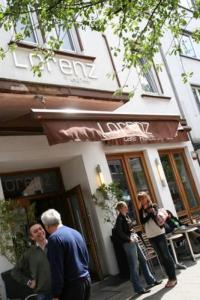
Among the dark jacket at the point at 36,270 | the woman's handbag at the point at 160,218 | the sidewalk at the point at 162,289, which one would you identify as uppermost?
the woman's handbag at the point at 160,218

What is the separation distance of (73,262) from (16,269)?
1.57m

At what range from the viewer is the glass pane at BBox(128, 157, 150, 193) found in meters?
12.1

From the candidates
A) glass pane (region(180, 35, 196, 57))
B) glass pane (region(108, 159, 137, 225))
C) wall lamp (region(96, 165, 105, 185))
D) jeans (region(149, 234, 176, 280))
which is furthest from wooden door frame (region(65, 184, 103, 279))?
glass pane (region(180, 35, 196, 57))

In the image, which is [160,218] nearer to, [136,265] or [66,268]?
[136,265]

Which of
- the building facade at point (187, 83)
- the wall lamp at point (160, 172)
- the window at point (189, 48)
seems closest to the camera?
the wall lamp at point (160, 172)

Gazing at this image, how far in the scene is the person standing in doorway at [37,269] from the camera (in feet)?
18.2

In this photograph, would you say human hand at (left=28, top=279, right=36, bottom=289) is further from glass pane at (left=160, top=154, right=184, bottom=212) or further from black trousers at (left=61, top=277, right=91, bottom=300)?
glass pane at (left=160, top=154, right=184, bottom=212)

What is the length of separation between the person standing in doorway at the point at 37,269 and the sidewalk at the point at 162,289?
2.78m

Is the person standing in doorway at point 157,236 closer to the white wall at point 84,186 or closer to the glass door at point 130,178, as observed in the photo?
the white wall at point 84,186

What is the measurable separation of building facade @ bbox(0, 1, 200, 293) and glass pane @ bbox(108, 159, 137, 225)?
3cm

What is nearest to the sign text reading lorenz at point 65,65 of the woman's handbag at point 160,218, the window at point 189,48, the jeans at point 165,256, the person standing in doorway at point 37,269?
the woman's handbag at point 160,218

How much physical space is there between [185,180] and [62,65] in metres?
6.34

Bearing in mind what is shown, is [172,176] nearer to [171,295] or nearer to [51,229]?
[171,295]

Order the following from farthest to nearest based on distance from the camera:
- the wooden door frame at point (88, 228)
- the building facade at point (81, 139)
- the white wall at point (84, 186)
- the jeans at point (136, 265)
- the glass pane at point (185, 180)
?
the glass pane at point (185, 180), the white wall at point (84, 186), the wooden door frame at point (88, 228), the building facade at point (81, 139), the jeans at point (136, 265)
